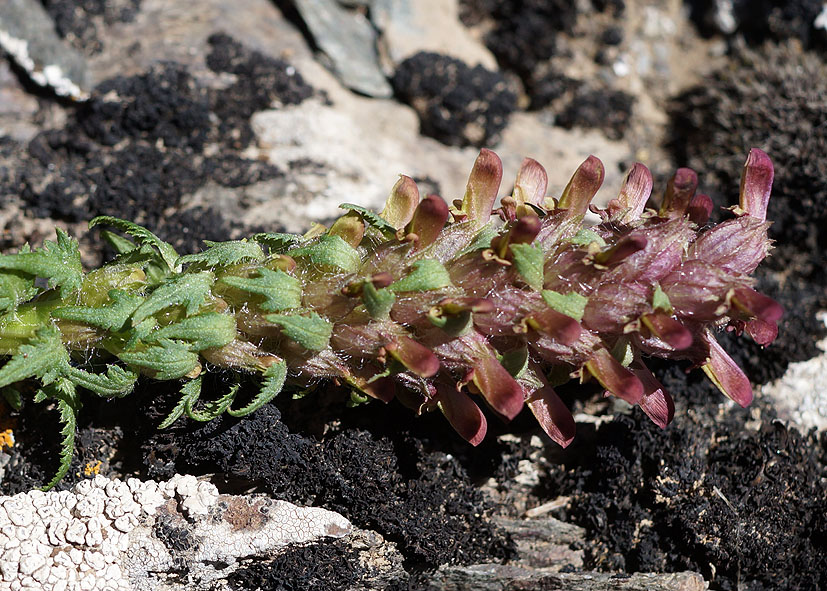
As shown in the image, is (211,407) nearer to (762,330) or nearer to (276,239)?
(276,239)

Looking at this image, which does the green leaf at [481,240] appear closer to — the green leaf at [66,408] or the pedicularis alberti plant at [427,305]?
the pedicularis alberti plant at [427,305]

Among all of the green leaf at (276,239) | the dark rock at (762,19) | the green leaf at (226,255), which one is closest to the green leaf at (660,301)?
the green leaf at (276,239)

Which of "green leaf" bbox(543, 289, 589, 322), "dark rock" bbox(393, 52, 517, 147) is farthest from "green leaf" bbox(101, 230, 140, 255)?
"dark rock" bbox(393, 52, 517, 147)

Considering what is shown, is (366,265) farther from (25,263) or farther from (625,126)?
(625,126)

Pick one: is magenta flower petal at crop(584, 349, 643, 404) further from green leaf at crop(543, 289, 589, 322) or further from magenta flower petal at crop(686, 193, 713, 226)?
magenta flower petal at crop(686, 193, 713, 226)

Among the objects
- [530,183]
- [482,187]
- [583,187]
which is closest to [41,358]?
[482,187]

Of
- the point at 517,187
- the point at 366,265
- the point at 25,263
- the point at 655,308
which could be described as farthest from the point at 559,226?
the point at 25,263
